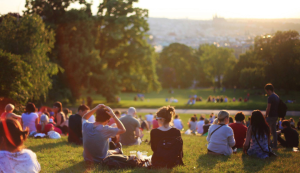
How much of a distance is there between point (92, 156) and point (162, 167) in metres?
1.63

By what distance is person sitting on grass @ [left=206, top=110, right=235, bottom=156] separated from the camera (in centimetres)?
632

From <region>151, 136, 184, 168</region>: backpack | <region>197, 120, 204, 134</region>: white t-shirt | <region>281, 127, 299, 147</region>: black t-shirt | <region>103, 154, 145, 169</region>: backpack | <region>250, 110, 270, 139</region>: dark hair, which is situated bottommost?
<region>197, 120, 204, 134</region>: white t-shirt

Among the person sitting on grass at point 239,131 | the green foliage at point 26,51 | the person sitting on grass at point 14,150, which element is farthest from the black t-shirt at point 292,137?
the green foliage at point 26,51

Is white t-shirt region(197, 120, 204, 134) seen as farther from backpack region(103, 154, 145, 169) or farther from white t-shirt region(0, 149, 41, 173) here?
white t-shirt region(0, 149, 41, 173)

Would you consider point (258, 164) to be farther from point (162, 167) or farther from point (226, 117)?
point (162, 167)

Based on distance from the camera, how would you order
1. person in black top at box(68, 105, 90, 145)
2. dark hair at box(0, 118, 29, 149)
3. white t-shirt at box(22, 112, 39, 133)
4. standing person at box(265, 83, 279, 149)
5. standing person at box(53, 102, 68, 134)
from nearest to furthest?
dark hair at box(0, 118, 29, 149) < standing person at box(265, 83, 279, 149) < person in black top at box(68, 105, 90, 145) < white t-shirt at box(22, 112, 39, 133) < standing person at box(53, 102, 68, 134)

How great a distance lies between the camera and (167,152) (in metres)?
5.40

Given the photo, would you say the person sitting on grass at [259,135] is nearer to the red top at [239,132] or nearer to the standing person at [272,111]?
the red top at [239,132]

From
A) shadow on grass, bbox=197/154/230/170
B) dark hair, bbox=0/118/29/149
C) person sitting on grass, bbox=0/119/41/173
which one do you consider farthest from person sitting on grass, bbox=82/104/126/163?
dark hair, bbox=0/118/29/149

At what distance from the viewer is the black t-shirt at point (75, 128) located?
323 inches

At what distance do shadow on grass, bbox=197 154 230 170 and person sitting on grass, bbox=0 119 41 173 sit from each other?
3688 mm

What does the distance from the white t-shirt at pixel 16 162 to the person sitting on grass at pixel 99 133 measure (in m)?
2.00

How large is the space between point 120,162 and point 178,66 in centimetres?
6782

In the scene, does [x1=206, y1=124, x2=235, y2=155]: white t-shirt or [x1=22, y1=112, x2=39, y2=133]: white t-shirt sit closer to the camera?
[x1=206, y1=124, x2=235, y2=155]: white t-shirt
